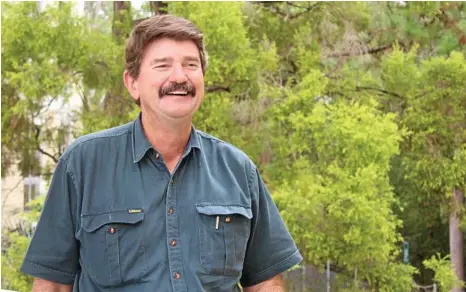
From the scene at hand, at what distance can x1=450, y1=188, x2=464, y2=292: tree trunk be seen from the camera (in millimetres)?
5172

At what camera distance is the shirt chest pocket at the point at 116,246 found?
99 centimetres

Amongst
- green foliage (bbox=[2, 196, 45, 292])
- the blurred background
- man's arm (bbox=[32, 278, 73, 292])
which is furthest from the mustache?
green foliage (bbox=[2, 196, 45, 292])

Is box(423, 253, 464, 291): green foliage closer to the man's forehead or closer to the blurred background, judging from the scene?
the blurred background

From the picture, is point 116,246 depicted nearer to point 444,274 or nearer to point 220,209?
point 220,209

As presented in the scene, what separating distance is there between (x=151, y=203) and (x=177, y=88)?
0.14 metres

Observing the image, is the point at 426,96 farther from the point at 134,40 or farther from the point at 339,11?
the point at 134,40

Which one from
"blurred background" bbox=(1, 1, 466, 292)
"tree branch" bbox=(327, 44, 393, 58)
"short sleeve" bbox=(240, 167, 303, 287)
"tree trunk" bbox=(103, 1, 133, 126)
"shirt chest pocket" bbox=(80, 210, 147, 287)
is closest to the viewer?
"shirt chest pocket" bbox=(80, 210, 147, 287)

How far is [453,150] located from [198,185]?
4.42 m

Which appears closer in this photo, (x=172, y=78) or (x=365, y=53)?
(x=172, y=78)

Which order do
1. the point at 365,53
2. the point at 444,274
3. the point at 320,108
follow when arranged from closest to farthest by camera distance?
the point at 444,274 < the point at 320,108 < the point at 365,53

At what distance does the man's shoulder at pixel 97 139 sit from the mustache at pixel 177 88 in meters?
0.08

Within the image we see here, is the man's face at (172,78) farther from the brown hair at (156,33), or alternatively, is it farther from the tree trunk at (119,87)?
the tree trunk at (119,87)

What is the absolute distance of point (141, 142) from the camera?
1037 mm

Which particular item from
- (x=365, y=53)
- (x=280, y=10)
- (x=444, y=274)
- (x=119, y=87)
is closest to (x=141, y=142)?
(x=444, y=274)
